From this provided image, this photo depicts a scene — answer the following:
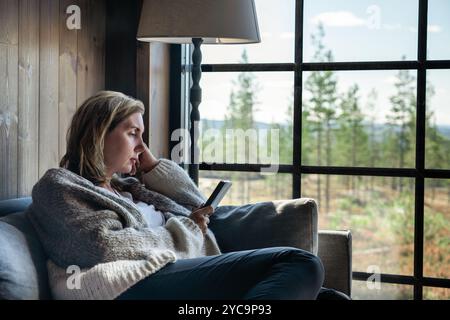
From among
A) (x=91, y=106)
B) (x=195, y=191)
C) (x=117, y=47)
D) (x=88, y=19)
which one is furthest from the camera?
(x=117, y=47)

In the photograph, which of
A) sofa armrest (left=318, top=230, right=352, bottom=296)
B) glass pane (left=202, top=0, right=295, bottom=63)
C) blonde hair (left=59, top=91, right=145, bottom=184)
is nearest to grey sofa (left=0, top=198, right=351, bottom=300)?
sofa armrest (left=318, top=230, right=352, bottom=296)

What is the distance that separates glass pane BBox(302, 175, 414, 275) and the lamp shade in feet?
2.60

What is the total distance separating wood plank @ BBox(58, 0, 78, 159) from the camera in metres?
2.65

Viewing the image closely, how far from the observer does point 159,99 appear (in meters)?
3.15

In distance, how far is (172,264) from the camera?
6.37 ft

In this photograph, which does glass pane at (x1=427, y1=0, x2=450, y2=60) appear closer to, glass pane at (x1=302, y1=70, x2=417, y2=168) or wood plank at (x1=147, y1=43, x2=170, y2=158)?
glass pane at (x1=302, y1=70, x2=417, y2=168)

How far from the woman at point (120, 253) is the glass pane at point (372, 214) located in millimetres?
987

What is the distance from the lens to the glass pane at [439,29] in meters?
2.88

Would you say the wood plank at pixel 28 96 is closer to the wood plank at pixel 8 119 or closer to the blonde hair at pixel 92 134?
the wood plank at pixel 8 119

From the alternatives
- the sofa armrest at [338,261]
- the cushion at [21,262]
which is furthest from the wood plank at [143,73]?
the cushion at [21,262]

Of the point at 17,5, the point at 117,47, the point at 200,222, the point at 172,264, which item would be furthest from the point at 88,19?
the point at 172,264
